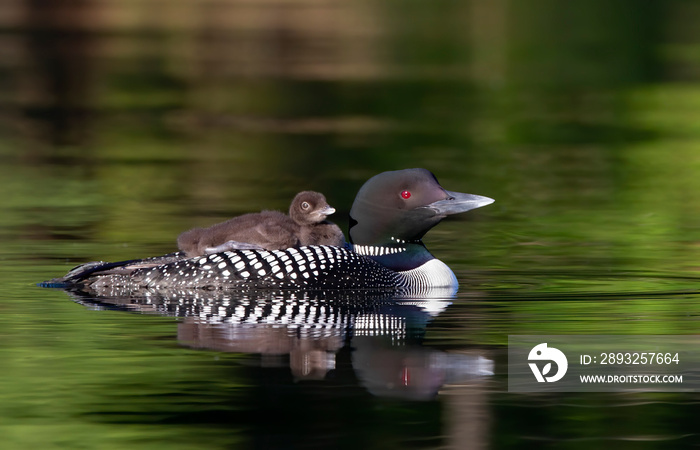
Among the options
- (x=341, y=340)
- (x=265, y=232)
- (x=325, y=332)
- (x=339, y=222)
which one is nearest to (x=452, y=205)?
(x=265, y=232)

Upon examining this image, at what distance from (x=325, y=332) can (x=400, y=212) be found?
130 cm

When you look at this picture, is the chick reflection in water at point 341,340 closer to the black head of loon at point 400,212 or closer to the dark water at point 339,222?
the dark water at point 339,222

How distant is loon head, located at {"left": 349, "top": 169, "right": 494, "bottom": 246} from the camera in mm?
7008

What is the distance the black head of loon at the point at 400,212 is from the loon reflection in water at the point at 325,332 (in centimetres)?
35

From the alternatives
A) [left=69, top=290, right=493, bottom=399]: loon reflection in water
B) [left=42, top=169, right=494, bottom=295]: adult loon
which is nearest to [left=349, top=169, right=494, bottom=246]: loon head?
[left=42, top=169, right=494, bottom=295]: adult loon

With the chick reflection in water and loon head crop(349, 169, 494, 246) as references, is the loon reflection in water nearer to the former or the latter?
the chick reflection in water

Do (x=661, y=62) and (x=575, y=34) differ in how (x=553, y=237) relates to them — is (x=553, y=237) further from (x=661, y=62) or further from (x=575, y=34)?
(x=575, y=34)

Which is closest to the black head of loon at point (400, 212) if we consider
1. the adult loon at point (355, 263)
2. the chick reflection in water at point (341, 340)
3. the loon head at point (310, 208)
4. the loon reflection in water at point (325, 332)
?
the adult loon at point (355, 263)

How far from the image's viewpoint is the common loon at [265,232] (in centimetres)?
691

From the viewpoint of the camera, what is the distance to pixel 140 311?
6324 mm

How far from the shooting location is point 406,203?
7.01m

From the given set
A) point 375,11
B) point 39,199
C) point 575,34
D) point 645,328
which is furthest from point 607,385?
point 375,11

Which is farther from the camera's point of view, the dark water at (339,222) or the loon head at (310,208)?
the loon head at (310,208)

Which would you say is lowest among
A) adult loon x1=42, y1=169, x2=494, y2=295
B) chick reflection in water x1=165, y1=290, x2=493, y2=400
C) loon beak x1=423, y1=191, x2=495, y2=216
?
chick reflection in water x1=165, y1=290, x2=493, y2=400
